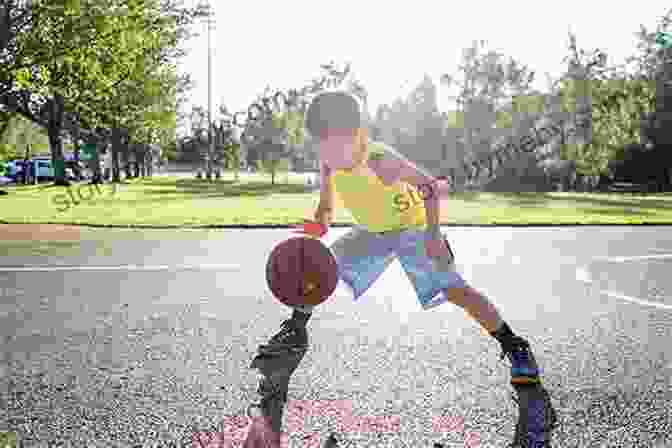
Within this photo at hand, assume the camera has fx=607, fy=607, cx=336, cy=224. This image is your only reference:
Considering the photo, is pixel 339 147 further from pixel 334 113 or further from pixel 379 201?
pixel 379 201

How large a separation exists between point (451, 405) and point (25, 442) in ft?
6.32

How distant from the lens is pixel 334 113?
2.85 m

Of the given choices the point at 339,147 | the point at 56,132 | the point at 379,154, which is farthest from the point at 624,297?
the point at 56,132

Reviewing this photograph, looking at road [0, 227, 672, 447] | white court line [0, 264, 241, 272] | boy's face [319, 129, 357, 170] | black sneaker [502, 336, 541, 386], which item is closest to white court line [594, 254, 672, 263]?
road [0, 227, 672, 447]

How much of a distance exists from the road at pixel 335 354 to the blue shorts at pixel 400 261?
0.52 meters

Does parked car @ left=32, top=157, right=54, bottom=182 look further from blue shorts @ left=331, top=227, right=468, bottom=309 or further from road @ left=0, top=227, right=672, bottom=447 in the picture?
blue shorts @ left=331, top=227, right=468, bottom=309

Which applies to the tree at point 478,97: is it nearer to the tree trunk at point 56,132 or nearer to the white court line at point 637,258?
the tree trunk at point 56,132

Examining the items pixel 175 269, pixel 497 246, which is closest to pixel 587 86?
pixel 497 246

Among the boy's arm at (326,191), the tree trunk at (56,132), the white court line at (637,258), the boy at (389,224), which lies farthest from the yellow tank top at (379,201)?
the tree trunk at (56,132)

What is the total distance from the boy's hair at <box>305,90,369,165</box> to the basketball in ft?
1.80

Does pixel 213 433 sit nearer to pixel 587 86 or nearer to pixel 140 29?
pixel 140 29

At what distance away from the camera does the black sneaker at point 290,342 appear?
3.97 m

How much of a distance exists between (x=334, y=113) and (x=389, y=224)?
0.81 meters

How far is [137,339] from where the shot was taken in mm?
4199
